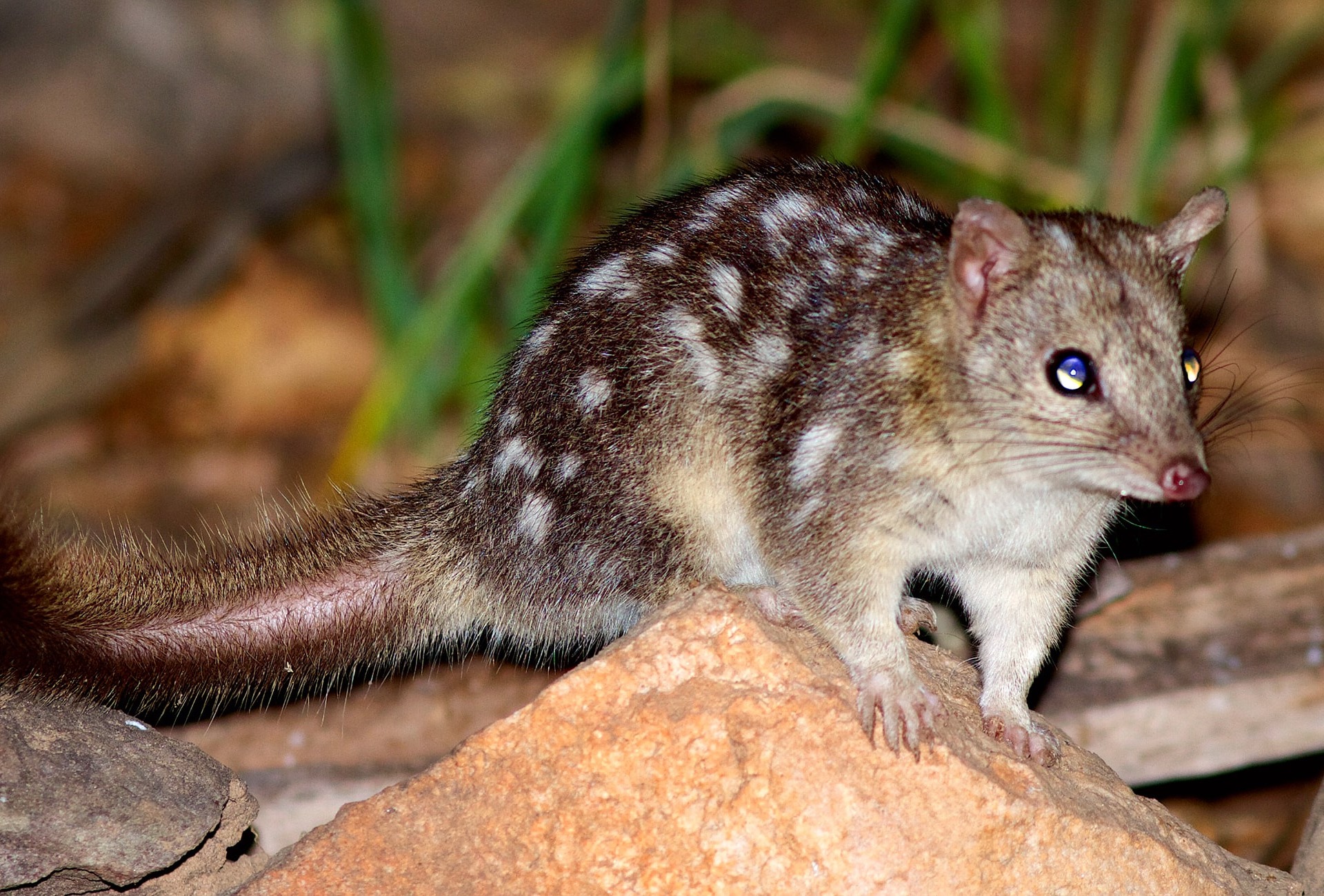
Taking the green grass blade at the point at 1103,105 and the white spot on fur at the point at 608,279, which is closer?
the white spot on fur at the point at 608,279

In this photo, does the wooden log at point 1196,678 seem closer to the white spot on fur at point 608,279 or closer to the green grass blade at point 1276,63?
the white spot on fur at point 608,279

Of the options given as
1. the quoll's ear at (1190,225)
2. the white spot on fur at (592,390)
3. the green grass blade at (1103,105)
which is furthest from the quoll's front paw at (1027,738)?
the green grass blade at (1103,105)

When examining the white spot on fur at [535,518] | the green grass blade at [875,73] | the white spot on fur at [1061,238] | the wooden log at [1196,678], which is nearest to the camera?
the white spot on fur at [1061,238]

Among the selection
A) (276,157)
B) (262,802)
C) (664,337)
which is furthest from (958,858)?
(276,157)

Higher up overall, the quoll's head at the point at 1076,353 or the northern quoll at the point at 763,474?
the quoll's head at the point at 1076,353

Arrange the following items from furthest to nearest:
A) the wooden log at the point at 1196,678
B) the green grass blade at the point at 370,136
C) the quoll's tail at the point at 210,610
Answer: the green grass blade at the point at 370,136
the wooden log at the point at 1196,678
the quoll's tail at the point at 210,610

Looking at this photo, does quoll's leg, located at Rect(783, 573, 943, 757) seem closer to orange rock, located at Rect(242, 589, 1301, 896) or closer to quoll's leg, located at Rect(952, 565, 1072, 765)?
orange rock, located at Rect(242, 589, 1301, 896)

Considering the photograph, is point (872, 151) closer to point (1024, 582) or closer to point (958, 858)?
point (1024, 582)

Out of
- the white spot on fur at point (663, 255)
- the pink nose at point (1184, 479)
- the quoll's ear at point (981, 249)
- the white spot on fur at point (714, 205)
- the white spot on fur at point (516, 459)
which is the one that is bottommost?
the white spot on fur at point (516, 459)
